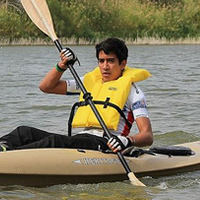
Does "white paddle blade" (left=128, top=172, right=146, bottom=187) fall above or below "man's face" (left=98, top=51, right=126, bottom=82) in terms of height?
below

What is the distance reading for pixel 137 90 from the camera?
4.78 metres

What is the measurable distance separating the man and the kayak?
A: 0.39ft

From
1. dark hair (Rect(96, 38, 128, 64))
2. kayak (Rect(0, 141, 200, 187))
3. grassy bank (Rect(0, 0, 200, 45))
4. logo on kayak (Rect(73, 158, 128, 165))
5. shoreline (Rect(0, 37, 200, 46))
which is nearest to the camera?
kayak (Rect(0, 141, 200, 187))

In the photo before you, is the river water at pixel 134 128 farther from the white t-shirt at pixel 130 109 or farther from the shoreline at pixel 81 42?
the shoreline at pixel 81 42

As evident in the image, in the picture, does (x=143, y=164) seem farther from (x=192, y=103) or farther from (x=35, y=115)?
(x=192, y=103)

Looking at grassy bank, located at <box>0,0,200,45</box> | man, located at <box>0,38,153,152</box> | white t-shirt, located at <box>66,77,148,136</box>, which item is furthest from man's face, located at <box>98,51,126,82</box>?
grassy bank, located at <box>0,0,200,45</box>

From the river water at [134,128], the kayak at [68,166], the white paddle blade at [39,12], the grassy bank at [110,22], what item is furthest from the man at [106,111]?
the grassy bank at [110,22]

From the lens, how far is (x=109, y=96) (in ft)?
15.6

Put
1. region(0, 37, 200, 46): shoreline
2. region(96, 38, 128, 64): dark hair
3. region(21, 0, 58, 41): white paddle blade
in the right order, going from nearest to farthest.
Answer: region(96, 38, 128, 64): dark hair → region(21, 0, 58, 41): white paddle blade → region(0, 37, 200, 46): shoreline

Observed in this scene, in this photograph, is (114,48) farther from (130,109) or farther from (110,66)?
(130,109)

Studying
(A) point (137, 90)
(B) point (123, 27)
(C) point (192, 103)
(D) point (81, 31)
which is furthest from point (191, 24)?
(A) point (137, 90)

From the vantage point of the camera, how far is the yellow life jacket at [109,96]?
4.68m

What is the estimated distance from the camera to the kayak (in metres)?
4.25

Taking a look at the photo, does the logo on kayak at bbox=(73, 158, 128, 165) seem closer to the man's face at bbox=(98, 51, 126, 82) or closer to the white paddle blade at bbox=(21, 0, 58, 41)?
the man's face at bbox=(98, 51, 126, 82)
